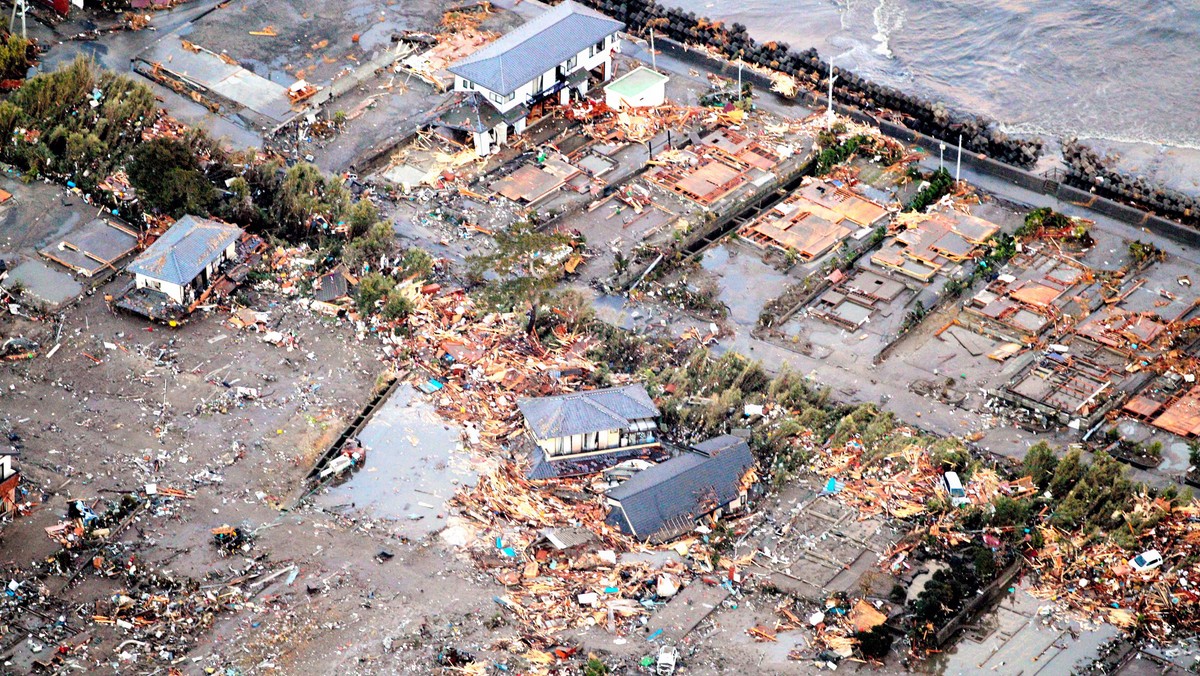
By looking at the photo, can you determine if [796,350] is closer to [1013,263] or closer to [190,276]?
[1013,263]

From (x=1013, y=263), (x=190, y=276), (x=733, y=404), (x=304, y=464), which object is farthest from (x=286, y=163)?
(x=1013, y=263)

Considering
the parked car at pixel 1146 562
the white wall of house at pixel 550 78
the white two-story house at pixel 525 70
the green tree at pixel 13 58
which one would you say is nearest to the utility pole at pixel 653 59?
the white wall of house at pixel 550 78

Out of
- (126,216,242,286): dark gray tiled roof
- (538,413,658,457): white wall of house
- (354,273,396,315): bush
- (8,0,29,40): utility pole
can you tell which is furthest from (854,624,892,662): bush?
(8,0,29,40): utility pole

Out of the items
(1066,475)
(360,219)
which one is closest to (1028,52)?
(1066,475)

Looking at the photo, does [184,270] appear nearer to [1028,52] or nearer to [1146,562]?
[1146,562]

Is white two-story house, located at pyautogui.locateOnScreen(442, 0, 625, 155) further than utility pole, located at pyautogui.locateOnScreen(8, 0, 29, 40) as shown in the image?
No

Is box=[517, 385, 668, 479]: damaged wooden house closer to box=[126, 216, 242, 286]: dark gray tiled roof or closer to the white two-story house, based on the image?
box=[126, 216, 242, 286]: dark gray tiled roof
